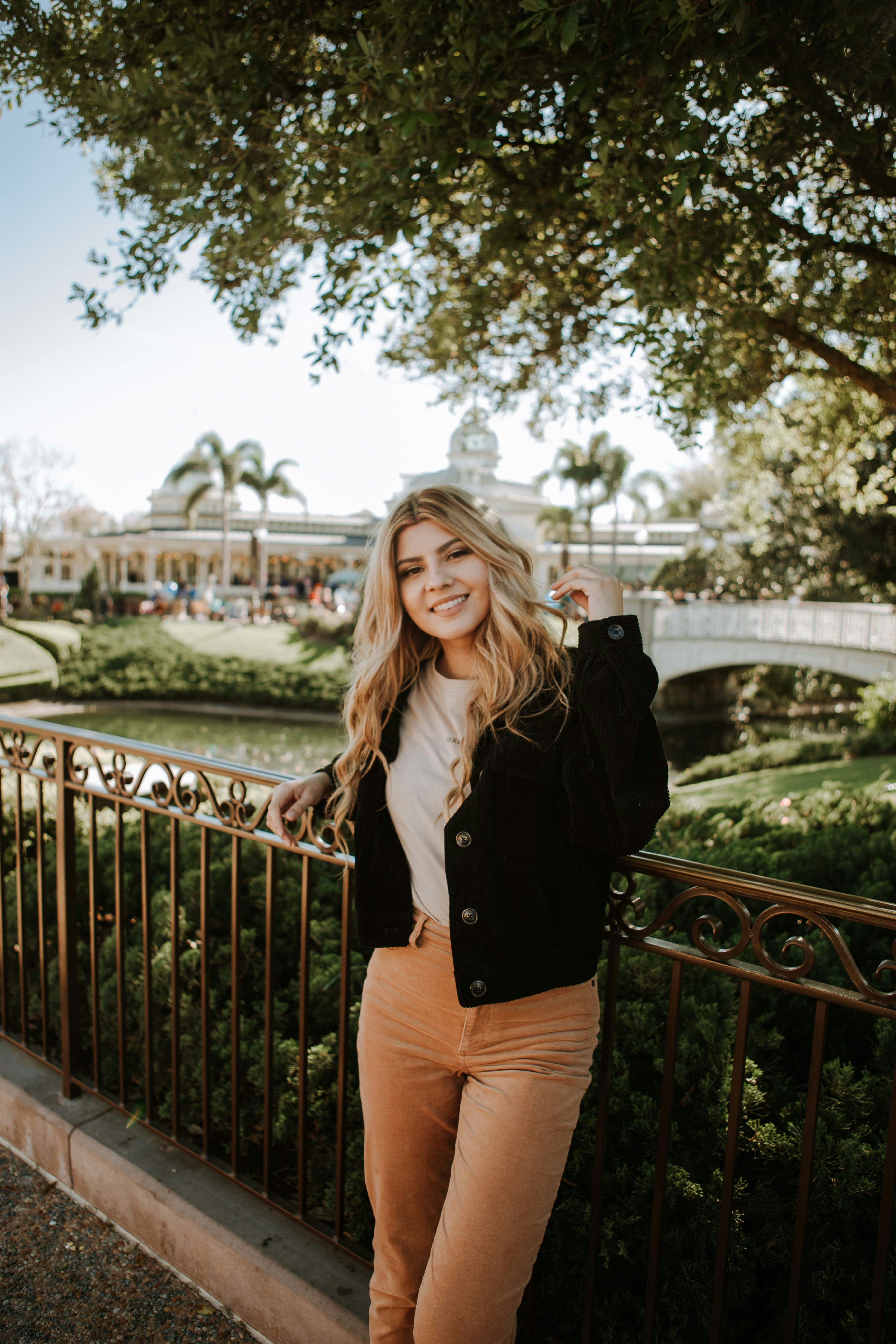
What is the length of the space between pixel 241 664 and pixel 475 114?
2290 centimetres

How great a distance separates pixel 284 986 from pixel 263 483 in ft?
128

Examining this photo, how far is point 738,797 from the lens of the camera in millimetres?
7215

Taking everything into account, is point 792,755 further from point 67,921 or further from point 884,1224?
point 884,1224

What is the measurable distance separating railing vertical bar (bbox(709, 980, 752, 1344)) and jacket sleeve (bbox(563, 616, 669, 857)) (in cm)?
38

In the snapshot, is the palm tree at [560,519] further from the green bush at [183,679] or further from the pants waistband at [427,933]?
the pants waistband at [427,933]

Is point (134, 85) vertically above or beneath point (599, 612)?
above

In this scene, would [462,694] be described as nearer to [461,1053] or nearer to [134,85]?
[461,1053]

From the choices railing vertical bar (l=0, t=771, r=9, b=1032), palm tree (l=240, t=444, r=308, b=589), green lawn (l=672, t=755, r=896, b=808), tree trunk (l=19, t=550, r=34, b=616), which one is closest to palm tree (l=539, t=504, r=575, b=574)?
palm tree (l=240, t=444, r=308, b=589)

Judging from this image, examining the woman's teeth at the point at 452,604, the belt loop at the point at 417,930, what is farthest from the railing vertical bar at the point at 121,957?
the woman's teeth at the point at 452,604

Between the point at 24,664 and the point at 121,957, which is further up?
the point at 121,957

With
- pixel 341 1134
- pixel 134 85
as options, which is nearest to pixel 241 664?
pixel 134 85

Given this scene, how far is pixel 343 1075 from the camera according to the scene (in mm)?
2312

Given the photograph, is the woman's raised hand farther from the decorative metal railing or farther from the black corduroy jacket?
the decorative metal railing

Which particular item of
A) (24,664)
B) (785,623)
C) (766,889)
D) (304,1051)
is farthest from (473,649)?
(24,664)
